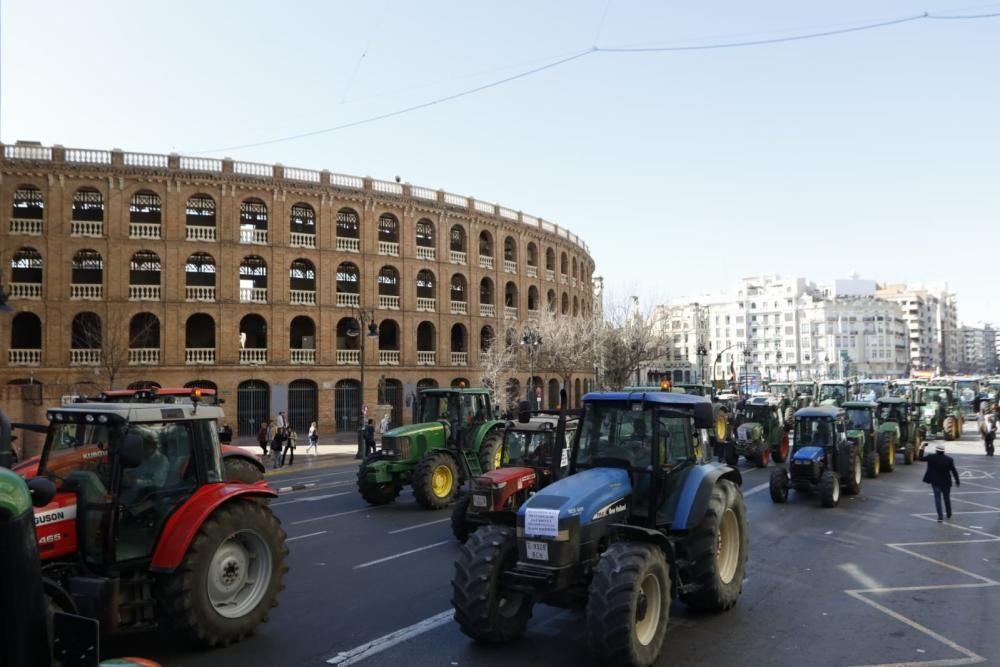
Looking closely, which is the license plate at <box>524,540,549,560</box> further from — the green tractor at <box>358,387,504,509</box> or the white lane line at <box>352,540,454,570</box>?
the green tractor at <box>358,387,504,509</box>

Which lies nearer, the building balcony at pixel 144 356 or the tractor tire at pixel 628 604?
the tractor tire at pixel 628 604

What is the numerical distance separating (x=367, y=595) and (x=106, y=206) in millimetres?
34598

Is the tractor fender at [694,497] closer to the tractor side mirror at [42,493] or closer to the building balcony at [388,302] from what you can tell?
the tractor side mirror at [42,493]

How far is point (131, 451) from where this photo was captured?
614cm

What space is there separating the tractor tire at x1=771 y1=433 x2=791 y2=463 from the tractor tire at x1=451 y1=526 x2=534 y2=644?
19.8 meters

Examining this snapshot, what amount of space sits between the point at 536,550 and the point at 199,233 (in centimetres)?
3635

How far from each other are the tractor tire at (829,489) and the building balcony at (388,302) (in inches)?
1232

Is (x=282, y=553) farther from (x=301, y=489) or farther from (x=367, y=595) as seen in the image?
(x=301, y=489)

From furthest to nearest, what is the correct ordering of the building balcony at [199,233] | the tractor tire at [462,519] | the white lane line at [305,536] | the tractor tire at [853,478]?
the building balcony at [199,233] < the tractor tire at [853,478] < the white lane line at [305,536] < the tractor tire at [462,519]

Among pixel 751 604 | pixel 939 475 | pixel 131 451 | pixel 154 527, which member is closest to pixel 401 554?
pixel 154 527

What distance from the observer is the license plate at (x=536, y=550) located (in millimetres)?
6473

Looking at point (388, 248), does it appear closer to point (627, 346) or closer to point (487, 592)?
point (627, 346)

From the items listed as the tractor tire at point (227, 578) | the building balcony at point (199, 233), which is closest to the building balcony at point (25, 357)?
the building balcony at point (199, 233)

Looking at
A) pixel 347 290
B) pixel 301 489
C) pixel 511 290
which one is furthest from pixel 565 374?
pixel 301 489
